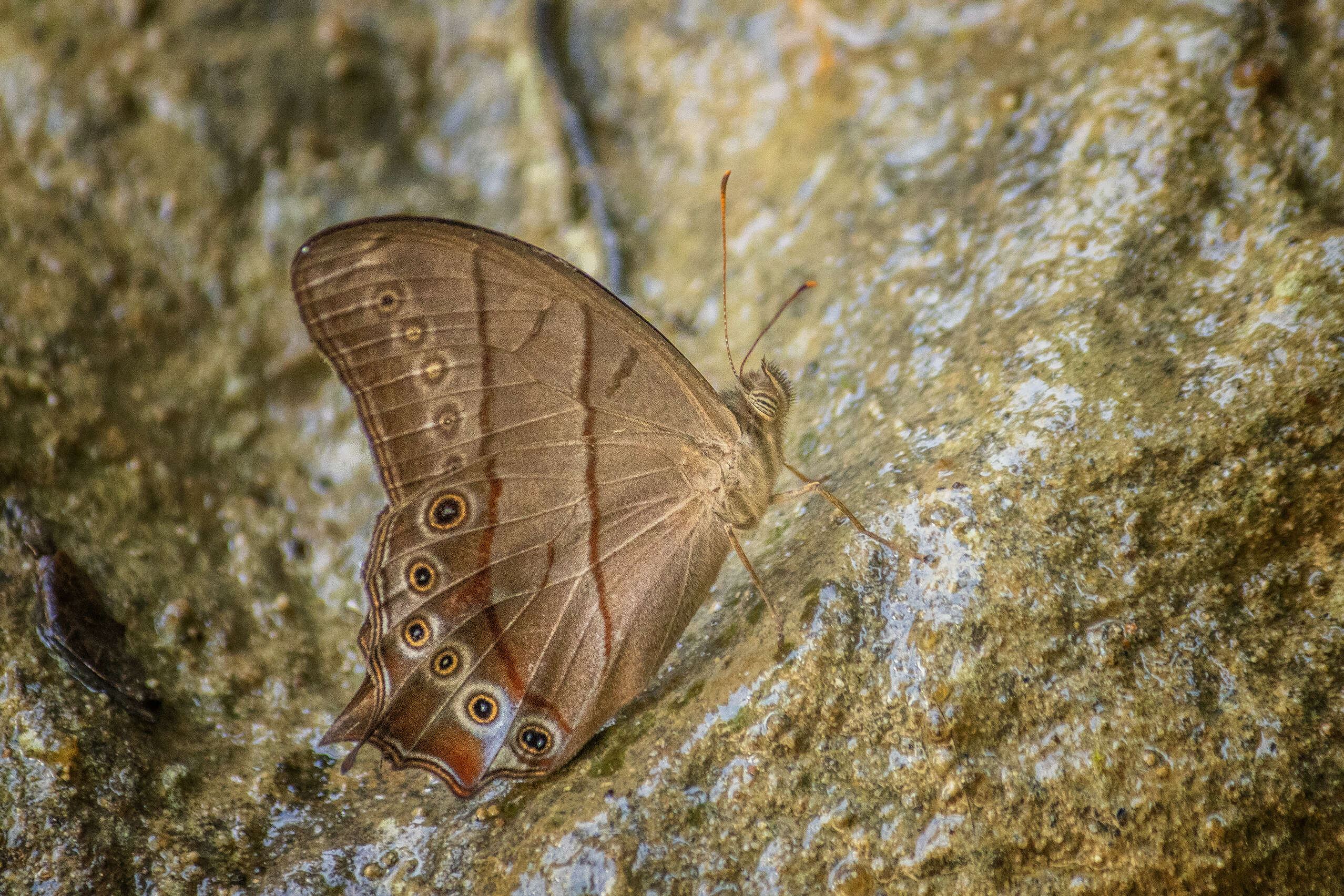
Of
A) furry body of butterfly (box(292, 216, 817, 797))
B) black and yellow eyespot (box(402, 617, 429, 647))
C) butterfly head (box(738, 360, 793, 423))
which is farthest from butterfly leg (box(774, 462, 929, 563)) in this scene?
black and yellow eyespot (box(402, 617, 429, 647))

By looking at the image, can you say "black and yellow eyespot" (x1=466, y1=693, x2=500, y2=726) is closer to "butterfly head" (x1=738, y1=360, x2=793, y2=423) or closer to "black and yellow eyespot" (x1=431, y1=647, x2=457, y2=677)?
"black and yellow eyespot" (x1=431, y1=647, x2=457, y2=677)

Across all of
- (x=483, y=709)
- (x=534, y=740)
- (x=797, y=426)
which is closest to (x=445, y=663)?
(x=483, y=709)

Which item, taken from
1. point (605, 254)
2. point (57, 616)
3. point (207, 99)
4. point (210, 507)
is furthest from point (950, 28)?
point (57, 616)

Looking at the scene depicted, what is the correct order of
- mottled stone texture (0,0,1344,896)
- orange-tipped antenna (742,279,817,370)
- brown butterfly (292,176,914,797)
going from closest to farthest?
mottled stone texture (0,0,1344,896), brown butterfly (292,176,914,797), orange-tipped antenna (742,279,817,370)

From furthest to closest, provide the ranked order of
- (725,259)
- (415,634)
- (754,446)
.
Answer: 1. (754,446)
2. (725,259)
3. (415,634)

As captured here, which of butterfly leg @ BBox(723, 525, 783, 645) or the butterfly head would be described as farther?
the butterfly head

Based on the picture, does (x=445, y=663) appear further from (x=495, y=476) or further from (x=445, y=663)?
(x=495, y=476)

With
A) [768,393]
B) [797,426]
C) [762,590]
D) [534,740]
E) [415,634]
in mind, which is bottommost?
[762,590]
